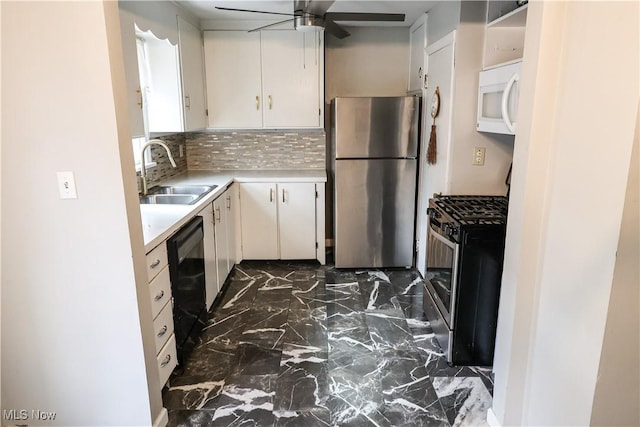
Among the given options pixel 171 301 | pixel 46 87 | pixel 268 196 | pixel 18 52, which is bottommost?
pixel 171 301

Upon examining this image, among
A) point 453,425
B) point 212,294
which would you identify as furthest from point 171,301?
point 453,425

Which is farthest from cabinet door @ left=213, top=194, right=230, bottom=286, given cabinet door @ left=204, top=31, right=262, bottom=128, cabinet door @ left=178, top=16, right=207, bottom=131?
cabinet door @ left=204, top=31, right=262, bottom=128

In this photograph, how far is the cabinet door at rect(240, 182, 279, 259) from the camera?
382 cm

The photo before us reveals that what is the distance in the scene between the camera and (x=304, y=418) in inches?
79.5

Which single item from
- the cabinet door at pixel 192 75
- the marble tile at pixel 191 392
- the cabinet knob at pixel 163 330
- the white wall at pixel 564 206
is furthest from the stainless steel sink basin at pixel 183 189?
the white wall at pixel 564 206

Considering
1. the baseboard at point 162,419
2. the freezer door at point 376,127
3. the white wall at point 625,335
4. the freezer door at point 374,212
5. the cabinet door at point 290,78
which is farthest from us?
the cabinet door at point 290,78

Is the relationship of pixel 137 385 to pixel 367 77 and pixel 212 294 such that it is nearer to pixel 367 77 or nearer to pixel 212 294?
pixel 212 294

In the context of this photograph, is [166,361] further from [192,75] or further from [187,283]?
[192,75]

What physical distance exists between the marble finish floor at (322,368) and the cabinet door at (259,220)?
528mm

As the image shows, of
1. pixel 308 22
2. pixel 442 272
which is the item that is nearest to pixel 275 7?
pixel 308 22

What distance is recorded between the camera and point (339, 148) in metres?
3.62

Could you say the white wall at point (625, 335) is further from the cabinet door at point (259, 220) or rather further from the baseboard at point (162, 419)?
the cabinet door at point (259, 220)

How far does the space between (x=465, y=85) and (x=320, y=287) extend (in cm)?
189

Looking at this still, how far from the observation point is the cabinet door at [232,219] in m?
3.57
